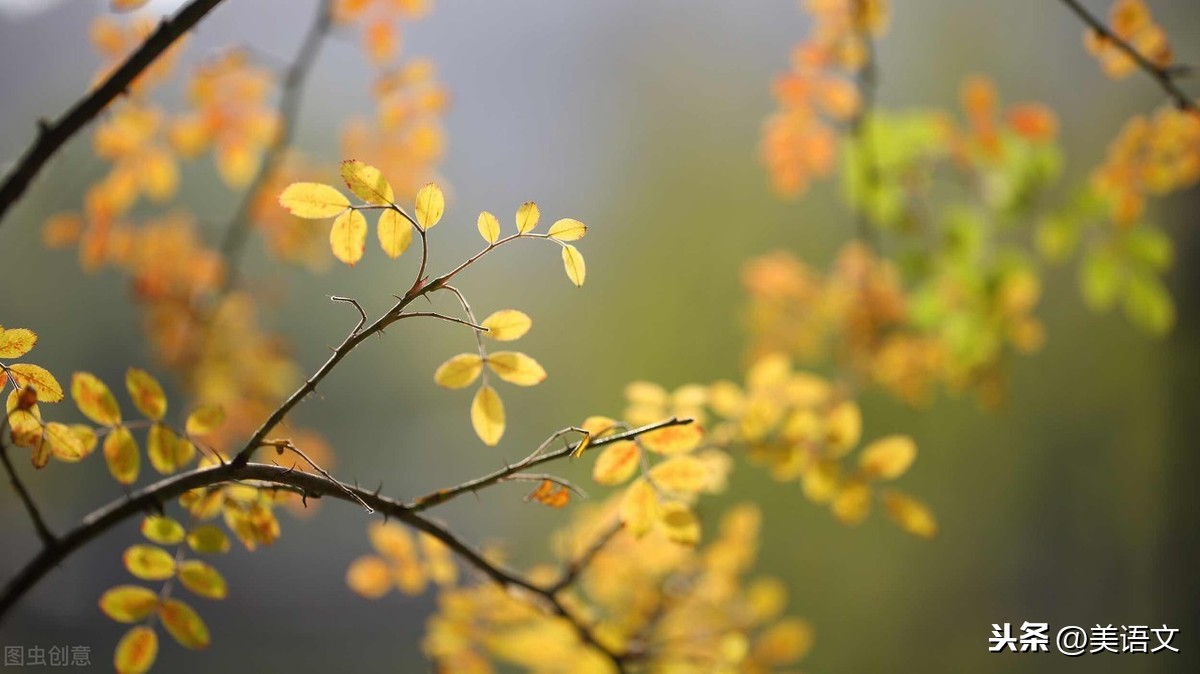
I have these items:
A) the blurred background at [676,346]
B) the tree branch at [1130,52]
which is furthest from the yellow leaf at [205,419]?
the blurred background at [676,346]

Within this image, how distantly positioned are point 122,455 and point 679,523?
25 centimetres

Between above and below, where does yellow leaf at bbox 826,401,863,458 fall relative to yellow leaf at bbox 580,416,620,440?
above

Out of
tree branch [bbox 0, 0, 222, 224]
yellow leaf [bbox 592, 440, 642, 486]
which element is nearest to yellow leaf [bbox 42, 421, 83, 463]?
tree branch [bbox 0, 0, 222, 224]

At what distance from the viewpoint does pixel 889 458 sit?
489mm

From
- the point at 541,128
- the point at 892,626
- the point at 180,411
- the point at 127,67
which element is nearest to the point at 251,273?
the point at 180,411

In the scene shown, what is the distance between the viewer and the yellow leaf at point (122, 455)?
0.36m

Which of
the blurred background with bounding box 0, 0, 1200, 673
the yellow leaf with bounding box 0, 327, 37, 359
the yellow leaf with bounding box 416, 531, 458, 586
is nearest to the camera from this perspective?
the yellow leaf with bounding box 0, 327, 37, 359

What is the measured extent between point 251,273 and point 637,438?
2.58 ft

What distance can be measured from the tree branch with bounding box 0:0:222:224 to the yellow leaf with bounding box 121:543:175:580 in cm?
16

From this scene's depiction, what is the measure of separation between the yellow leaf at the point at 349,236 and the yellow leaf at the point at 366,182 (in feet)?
0.06

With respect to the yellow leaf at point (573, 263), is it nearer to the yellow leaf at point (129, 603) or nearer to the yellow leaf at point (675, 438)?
the yellow leaf at point (675, 438)

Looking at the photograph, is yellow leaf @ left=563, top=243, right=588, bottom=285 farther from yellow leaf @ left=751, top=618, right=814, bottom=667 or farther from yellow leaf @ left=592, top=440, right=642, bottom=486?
yellow leaf @ left=751, top=618, right=814, bottom=667

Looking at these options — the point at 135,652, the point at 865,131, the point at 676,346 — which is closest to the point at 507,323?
the point at 135,652

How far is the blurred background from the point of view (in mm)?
997
